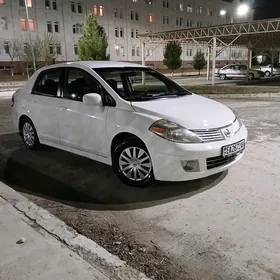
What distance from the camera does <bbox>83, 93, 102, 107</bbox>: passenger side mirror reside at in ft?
14.7

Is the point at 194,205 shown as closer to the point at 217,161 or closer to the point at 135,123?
the point at 217,161

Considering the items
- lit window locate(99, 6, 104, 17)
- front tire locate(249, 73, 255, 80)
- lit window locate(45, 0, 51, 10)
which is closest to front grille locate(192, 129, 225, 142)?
front tire locate(249, 73, 255, 80)

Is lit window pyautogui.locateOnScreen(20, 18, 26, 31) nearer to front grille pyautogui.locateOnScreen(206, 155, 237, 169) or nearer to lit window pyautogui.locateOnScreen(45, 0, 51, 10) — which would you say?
lit window pyautogui.locateOnScreen(45, 0, 51, 10)

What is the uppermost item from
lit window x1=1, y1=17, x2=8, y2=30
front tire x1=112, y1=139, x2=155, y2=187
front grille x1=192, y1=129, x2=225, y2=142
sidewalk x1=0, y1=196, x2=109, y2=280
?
lit window x1=1, y1=17, x2=8, y2=30

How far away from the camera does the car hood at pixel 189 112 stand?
13.4 ft

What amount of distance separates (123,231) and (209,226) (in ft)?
3.08

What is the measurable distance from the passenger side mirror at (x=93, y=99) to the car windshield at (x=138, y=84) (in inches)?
12.4

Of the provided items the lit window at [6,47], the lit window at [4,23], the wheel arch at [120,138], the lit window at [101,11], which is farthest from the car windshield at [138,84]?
the lit window at [101,11]

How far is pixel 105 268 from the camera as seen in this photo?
2.68m

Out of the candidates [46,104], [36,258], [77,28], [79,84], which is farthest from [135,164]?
[77,28]

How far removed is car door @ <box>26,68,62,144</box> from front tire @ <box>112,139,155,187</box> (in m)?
1.55

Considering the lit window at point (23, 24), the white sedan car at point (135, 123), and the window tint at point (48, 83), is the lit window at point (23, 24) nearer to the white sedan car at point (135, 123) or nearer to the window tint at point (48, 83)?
the window tint at point (48, 83)

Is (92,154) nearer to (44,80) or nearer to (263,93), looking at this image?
(44,80)

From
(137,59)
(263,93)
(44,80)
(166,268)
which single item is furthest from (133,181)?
(137,59)
